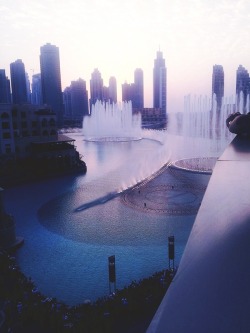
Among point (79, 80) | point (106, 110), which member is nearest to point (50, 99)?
point (79, 80)

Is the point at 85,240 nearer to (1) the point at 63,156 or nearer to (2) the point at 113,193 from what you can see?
(2) the point at 113,193

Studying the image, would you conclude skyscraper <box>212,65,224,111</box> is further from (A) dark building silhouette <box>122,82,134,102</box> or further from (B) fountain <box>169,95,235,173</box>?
(A) dark building silhouette <box>122,82,134,102</box>

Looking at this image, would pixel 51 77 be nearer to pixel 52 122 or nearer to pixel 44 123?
pixel 52 122

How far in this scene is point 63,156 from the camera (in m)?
39.1

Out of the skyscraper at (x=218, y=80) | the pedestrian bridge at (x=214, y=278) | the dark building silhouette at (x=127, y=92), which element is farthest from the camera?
the dark building silhouette at (x=127, y=92)

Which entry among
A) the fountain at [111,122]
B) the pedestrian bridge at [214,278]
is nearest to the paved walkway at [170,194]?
the pedestrian bridge at [214,278]

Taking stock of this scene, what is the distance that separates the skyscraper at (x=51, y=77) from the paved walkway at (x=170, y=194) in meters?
125

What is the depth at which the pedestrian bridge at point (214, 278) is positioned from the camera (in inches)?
77.5

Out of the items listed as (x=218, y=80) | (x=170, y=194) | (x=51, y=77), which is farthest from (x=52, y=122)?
(x=51, y=77)

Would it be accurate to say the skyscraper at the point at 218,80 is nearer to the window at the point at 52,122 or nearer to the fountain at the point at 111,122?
the fountain at the point at 111,122

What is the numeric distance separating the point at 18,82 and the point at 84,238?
Answer: 168658 mm

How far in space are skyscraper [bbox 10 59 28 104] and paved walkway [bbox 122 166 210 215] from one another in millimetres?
147630

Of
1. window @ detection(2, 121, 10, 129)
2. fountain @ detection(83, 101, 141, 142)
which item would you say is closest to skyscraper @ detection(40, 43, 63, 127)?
fountain @ detection(83, 101, 141, 142)

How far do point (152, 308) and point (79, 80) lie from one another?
173252 millimetres
